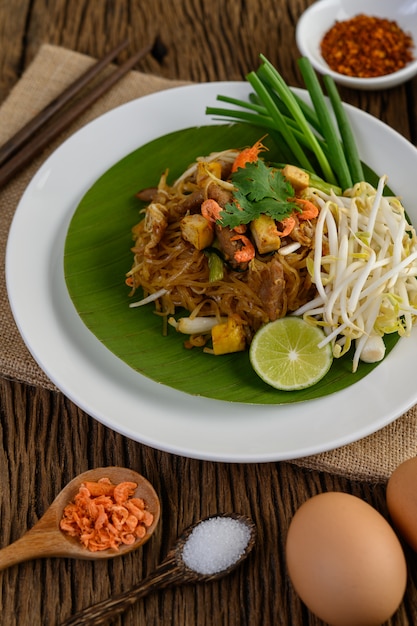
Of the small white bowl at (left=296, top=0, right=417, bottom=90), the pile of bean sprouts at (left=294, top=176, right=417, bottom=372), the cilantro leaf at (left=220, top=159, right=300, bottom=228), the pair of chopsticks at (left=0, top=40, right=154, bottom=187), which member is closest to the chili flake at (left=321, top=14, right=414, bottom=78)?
the small white bowl at (left=296, top=0, right=417, bottom=90)


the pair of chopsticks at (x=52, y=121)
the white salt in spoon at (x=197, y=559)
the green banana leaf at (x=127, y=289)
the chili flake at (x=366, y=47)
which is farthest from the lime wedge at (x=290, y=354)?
the chili flake at (x=366, y=47)

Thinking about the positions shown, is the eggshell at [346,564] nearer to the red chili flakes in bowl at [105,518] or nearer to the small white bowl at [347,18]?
the red chili flakes in bowl at [105,518]

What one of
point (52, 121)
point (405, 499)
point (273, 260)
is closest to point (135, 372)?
point (273, 260)

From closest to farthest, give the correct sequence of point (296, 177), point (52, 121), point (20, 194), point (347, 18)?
1. point (296, 177)
2. point (20, 194)
3. point (52, 121)
4. point (347, 18)

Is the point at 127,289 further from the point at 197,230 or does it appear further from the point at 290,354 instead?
the point at 290,354

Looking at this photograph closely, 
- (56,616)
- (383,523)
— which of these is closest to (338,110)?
(383,523)
